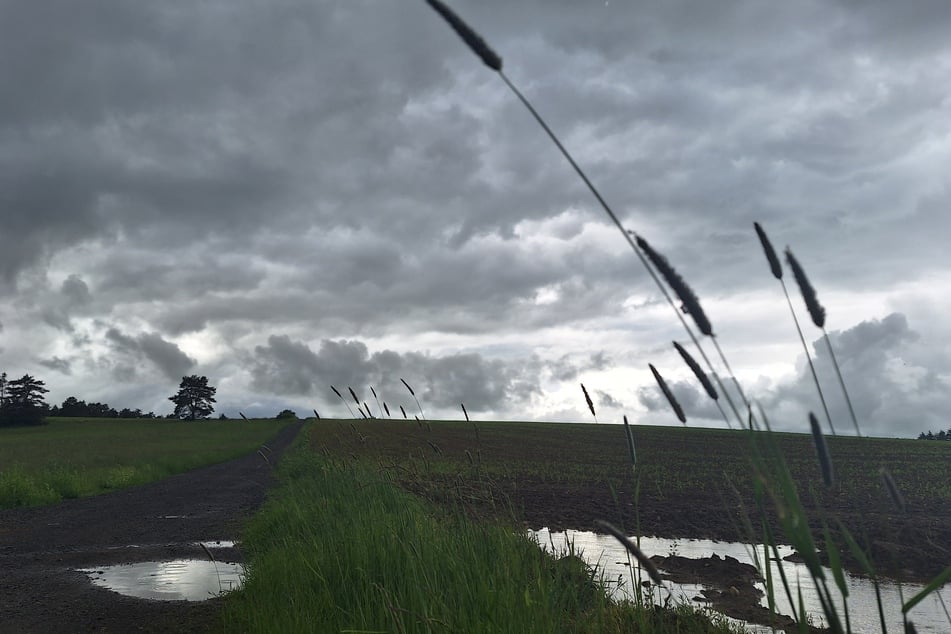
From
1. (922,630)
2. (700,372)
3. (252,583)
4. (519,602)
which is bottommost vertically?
(922,630)

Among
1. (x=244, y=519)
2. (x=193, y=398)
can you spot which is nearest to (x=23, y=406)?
(x=193, y=398)

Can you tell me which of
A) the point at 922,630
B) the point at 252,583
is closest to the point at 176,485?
the point at 252,583

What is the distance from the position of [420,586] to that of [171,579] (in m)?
6.53

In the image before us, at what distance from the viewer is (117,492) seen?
22.6 metres

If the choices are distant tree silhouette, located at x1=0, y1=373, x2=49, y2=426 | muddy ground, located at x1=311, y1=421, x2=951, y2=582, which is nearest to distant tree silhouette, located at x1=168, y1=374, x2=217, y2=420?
distant tree silhouette, located at x1=0, y1=373, x2=49, y2=426

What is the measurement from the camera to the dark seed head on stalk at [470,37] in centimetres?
160

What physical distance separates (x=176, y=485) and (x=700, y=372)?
2545 cm

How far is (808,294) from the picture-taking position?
198cm

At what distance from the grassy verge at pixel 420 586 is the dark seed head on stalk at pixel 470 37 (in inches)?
93.6

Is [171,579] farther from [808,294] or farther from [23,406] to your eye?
[23,406]

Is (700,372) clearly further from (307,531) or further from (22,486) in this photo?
(22,486)

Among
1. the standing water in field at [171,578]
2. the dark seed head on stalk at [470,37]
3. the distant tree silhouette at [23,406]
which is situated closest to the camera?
the dark seed head on stalk at [470,37]

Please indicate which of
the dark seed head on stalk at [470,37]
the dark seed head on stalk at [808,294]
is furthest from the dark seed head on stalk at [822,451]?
the dark seed head on stalk at [470,37]

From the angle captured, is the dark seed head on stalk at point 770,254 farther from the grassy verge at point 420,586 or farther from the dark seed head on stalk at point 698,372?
the grassy verge at point 420,586
